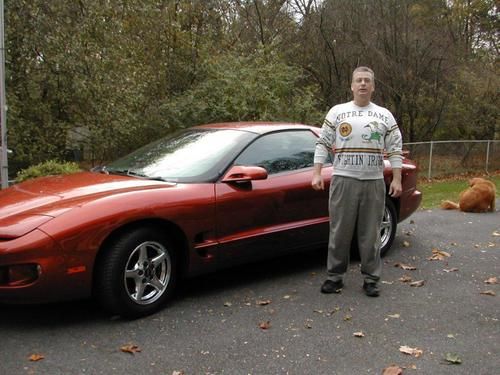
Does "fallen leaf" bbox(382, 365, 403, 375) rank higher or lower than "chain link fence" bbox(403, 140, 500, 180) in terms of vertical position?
lower

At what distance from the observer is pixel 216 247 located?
14.3 feet

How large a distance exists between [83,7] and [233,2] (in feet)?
28.5

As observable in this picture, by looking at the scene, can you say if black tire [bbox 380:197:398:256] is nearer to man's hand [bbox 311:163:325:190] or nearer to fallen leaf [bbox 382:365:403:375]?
man's hand [bbox 311:163:325:190]

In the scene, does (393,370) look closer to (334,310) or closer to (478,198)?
(334,310)

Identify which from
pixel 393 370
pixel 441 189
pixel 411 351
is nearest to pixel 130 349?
pixel 393 370

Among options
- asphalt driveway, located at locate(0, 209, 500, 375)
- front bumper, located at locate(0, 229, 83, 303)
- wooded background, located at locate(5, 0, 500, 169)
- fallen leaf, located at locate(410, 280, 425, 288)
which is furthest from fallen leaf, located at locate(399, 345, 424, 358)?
wooded background, located at locate(5, 0, 500, 169)

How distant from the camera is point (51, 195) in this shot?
4035mm

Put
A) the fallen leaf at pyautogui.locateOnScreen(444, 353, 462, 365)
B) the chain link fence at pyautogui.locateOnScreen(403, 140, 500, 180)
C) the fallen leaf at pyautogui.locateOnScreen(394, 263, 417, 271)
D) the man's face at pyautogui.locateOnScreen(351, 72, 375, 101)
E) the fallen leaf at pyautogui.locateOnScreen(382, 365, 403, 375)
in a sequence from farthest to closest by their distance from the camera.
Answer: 1. the chain link fence at pyautogui.locateOnScreen(403, 140, 500, 180)
2. the fallen leaf at pyautogui.locateOnScreen(394, 263, 417, 271)
3. the man's face at pyautogui.locateOnScreen(351, 72, 375, 101)
4. the fallen leaf at pyautogui.locateOnScreen(444, 353, 462, 365)
5. the fallen leaf at pyautogui.locateOnScreen(382, 365, 403, 375)

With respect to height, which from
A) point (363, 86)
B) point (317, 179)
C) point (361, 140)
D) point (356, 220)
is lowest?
point (356, 220)

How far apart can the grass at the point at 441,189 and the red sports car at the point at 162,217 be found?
18.9ft

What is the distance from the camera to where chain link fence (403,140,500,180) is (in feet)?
54.2

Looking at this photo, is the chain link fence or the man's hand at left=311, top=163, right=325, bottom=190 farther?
the chain link fence

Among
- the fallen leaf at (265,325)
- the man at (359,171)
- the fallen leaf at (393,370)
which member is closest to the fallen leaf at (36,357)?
the fallen leaf at (265,325)

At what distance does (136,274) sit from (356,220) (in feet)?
6.08
